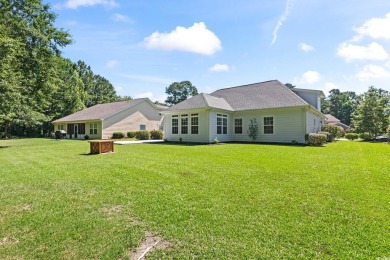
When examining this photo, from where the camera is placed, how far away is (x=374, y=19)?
9.86m

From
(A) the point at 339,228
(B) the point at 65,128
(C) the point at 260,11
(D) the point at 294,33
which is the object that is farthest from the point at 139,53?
(B) the point at 65,128

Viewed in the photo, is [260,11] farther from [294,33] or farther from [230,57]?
[230,57]

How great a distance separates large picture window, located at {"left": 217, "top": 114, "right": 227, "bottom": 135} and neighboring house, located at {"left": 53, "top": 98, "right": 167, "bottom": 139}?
35.1 feet

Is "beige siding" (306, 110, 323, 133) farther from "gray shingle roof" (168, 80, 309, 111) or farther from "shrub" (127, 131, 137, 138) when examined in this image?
"shrub" (127, 131, 137, 138)

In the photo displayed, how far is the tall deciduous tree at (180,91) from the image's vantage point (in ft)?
210

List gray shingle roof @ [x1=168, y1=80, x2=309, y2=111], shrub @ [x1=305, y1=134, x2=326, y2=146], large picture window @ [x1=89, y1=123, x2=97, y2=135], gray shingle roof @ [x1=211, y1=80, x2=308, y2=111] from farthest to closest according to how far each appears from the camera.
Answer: large picture window @ [x1=89, y1=123, x2=97, y2=135] → gray shingle roof @ [x1=168, y1=80, x2=309, y2=111] → gray shingle roof @ [x1=211, y1=80, x2=308, y2=111] → shrub @ [x1=305, y1=134, x2=326, y2=146]

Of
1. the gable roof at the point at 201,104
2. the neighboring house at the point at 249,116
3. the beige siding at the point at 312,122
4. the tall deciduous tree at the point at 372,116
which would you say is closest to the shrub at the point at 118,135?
the neighboring house at the point at 249,116

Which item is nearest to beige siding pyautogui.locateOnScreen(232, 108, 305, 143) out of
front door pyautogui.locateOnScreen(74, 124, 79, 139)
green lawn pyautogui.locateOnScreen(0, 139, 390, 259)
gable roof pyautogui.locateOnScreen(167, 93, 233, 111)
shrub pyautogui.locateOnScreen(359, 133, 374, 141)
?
gable roof pyautogui.locateOnScreen(167, 93, 233, 111)

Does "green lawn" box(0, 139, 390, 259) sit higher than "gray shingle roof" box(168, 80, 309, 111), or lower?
lower

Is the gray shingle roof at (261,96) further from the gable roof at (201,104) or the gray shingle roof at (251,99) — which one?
the gable roof at (201,104)

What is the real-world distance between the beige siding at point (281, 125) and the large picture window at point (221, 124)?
1534 millimetres

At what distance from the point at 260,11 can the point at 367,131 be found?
820 inches

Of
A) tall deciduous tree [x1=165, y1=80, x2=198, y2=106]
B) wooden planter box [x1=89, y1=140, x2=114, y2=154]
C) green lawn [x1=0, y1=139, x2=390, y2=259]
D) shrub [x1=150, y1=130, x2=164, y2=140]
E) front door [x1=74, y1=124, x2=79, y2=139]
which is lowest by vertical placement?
green lawn [x1=0, y1=139, x2=390, y2=259]

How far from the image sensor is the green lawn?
2713 millimetres
